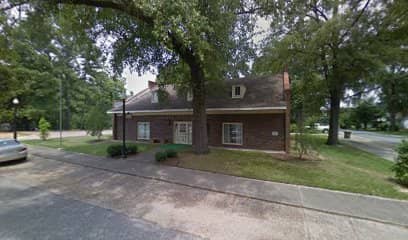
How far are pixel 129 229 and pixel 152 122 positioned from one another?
13.4 metres

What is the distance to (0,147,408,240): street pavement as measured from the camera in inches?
147

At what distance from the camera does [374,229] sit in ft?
13.1

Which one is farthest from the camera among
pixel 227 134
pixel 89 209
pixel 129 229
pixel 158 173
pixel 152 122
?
pixel 152 122

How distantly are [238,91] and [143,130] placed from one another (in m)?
9.05

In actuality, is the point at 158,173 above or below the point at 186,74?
below

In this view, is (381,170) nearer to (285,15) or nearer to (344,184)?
(344,184)

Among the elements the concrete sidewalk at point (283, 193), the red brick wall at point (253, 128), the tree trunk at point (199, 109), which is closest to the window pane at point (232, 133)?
the red brick wall at point (253, 128)

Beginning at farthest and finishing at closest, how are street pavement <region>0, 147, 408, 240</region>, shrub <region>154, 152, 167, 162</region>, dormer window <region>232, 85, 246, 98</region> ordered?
dormer window <region>232, 85, 246, 98</region> → shrub <region>154, 152, 167, 162</region> → street pavement <region>0, 147, 408, 240</region>

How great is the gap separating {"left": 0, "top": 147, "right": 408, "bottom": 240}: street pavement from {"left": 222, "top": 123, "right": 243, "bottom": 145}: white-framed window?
6.53 metres

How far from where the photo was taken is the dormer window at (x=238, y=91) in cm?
1426

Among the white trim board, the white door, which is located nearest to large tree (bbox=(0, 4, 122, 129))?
the white trim board

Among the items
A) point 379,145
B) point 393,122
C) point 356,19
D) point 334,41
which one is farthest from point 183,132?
point 393,122

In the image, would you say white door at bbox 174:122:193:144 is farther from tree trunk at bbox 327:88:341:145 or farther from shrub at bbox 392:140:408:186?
tree trunk at bbox 327:88:341:145

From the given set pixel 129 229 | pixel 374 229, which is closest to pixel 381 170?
pixel 374 229
